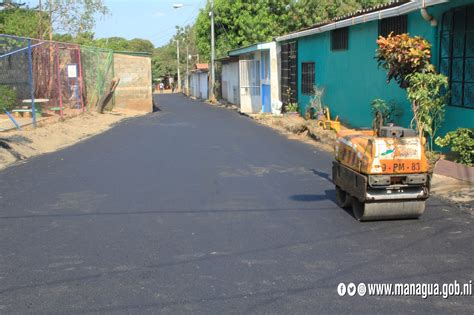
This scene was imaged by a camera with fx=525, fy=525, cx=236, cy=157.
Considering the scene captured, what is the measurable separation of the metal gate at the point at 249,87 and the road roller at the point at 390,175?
21.4 m

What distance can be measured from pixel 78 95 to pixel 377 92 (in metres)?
14.6

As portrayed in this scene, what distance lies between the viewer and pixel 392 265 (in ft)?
16.2

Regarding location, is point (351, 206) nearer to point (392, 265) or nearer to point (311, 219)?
point (311, 219)

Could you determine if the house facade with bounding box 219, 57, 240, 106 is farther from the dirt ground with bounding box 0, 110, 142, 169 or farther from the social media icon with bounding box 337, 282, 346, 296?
the social media icon with bounding box 337, 282, 346, 296

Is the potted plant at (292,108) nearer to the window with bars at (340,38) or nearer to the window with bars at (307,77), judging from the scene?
the window with bars at (307,77)

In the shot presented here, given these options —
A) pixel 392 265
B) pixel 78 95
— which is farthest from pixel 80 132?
pixel 392 265

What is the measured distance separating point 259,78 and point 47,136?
46.1 ft

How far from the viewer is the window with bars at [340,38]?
53.1ft

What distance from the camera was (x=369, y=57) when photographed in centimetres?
1422

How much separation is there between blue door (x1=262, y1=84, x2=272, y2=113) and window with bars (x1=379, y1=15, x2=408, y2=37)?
1232 cm

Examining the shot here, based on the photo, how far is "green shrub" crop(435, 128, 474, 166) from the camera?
839 cm

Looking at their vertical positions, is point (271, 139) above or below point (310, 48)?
below

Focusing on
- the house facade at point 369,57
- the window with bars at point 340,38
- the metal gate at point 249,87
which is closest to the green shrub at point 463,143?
the house facade at point 369,57

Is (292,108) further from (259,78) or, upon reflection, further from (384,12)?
(384,12)
